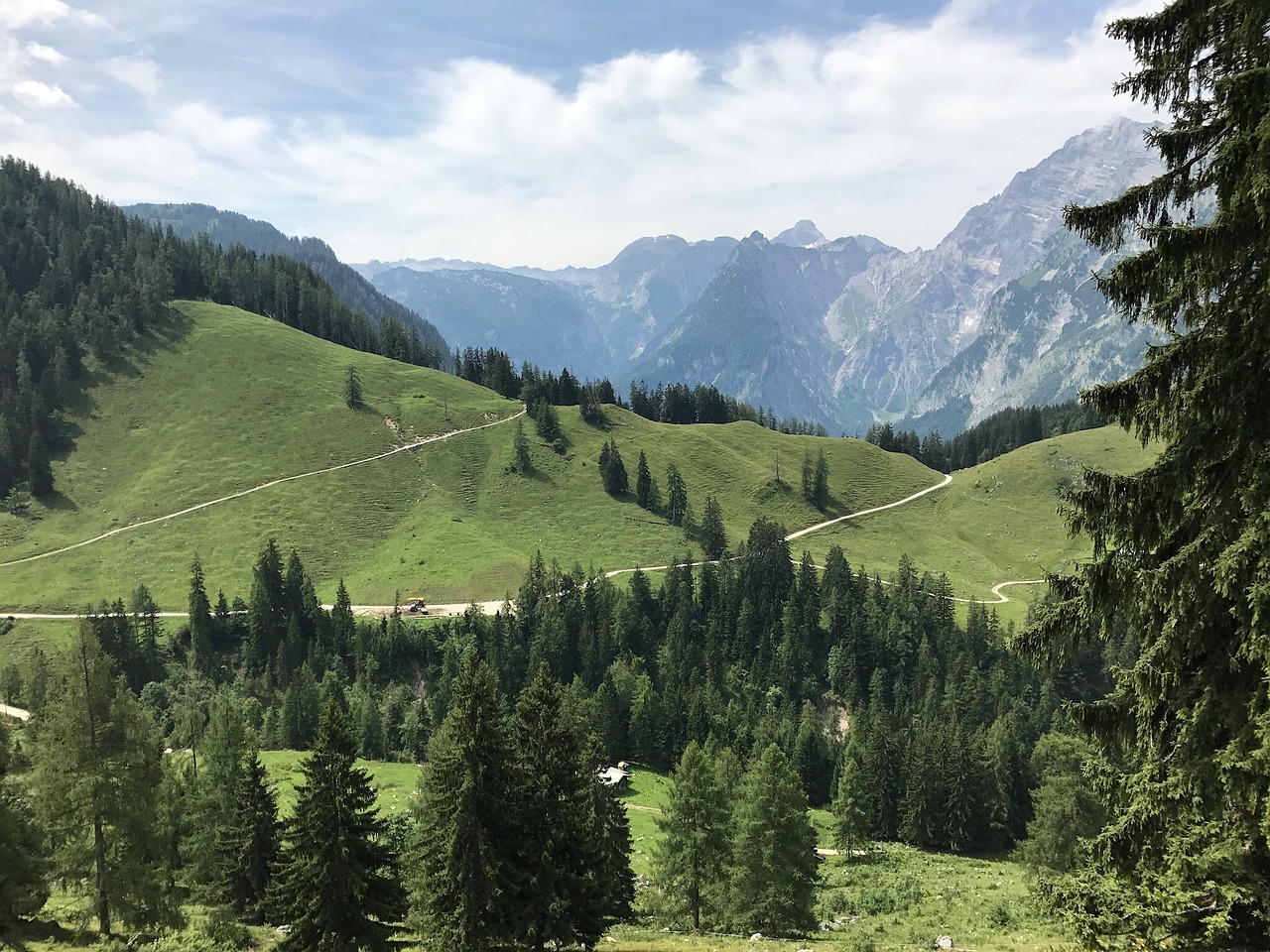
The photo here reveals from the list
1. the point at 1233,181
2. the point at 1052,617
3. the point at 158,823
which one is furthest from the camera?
the point at 158,823

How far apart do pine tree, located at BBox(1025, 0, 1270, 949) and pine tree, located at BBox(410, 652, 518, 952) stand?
67.2ft

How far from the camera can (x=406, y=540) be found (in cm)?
16150

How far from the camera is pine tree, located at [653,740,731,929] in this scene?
50219 millimetres

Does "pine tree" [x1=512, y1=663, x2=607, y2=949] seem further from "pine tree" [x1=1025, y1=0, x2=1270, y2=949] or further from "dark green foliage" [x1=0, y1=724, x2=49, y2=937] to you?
"pine tree" [x1=1025, y1=0, x2=1270, y2=949]

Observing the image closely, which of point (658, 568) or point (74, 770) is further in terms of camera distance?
point (658, 568)

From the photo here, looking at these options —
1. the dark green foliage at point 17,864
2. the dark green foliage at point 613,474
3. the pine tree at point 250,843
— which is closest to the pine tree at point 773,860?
the pine tree at point 250,843

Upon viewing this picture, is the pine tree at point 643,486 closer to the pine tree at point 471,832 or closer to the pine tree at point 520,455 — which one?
the pine tree at point 520,455

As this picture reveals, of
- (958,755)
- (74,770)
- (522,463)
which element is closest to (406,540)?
(522,463)

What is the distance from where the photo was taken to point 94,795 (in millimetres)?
33594

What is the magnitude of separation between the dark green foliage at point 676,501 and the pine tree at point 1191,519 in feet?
549

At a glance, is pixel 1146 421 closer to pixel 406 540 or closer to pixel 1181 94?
pixel 1181 94

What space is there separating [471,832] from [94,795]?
20083 mm

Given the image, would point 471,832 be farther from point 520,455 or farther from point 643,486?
point 520,455

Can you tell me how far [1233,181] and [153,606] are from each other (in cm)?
15355
